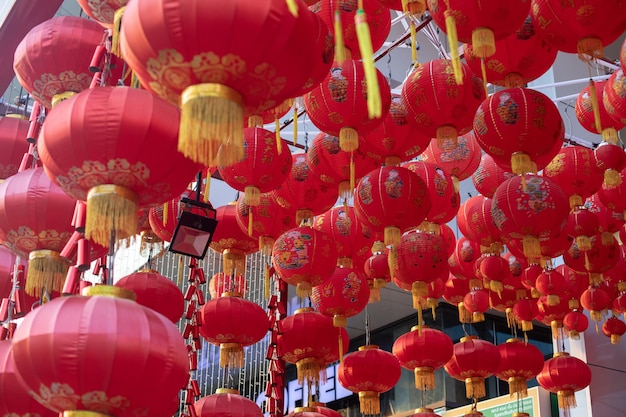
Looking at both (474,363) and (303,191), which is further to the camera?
(474,363)

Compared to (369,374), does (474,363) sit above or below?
above

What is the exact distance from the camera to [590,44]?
2988 mm

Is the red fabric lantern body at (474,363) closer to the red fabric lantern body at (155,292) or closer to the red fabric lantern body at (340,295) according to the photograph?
the red fabric lantern body at (340,295)

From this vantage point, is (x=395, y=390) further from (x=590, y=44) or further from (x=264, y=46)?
(x=264, y=46)

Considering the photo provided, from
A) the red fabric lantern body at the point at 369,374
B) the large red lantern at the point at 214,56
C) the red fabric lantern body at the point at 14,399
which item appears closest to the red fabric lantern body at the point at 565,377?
the red fabric lantern body at the point at 369,374

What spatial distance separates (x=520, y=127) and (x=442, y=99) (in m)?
0.36

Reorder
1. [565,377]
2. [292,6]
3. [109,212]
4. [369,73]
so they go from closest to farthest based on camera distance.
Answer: [369,73]
[292,6]
[109,212]
[565,377]

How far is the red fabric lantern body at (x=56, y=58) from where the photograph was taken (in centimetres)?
297

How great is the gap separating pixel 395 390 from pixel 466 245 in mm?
4587

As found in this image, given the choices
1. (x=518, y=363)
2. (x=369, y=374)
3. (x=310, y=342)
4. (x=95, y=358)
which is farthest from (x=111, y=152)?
(x=518, y=363)

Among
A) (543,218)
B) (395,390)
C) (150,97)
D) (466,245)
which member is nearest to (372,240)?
(466,245)

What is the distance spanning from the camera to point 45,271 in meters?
2.81

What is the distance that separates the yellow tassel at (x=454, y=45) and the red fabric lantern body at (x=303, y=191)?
5.12 ft

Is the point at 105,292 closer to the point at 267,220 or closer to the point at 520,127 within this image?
the point at 520,127
